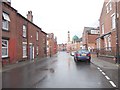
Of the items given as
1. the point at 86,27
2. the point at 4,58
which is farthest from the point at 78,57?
the point at 86,27

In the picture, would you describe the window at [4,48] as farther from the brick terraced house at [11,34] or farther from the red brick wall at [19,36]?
the red brick wall at [19,36]

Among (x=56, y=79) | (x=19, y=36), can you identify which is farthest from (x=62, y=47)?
(x=56, y=79)

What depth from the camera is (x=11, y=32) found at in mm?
20984

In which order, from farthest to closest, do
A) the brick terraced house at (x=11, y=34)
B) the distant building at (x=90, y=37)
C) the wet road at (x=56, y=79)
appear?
1. the distant building at (x=90, y=37)
2. the brick terraced house at (x=11, y=34)
3. the wet road at (x=56, y=79)

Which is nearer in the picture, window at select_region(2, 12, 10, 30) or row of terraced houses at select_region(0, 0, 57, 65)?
row of terraced houses at select_region(0, 0, 57, 65)

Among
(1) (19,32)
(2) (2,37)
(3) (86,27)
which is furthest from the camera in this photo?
(3) (86,27)

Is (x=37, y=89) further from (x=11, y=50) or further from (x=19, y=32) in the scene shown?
(x=19, y=32)

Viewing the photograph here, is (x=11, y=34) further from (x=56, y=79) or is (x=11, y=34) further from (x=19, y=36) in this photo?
(x=56, y=79)

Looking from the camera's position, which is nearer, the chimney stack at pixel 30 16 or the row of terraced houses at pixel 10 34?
the row of terraced houses at pixel 10 34

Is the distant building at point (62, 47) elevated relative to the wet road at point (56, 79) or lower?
elevated

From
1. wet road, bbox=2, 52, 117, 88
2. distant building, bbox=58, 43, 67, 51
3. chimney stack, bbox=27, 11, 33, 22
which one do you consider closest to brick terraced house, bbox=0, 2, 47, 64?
wet road, bbox=2, 52, 117, 88

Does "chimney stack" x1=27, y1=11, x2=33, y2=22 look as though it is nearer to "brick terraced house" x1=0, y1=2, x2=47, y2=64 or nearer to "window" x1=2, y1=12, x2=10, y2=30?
"brick terraced house" x1=0, y1=2, x2=47, y2=64

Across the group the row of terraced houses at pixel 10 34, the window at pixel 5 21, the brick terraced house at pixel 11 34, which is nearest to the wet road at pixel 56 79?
the row of terraced houses at pixel 10 34

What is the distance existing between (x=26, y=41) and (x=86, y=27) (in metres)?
50.7
